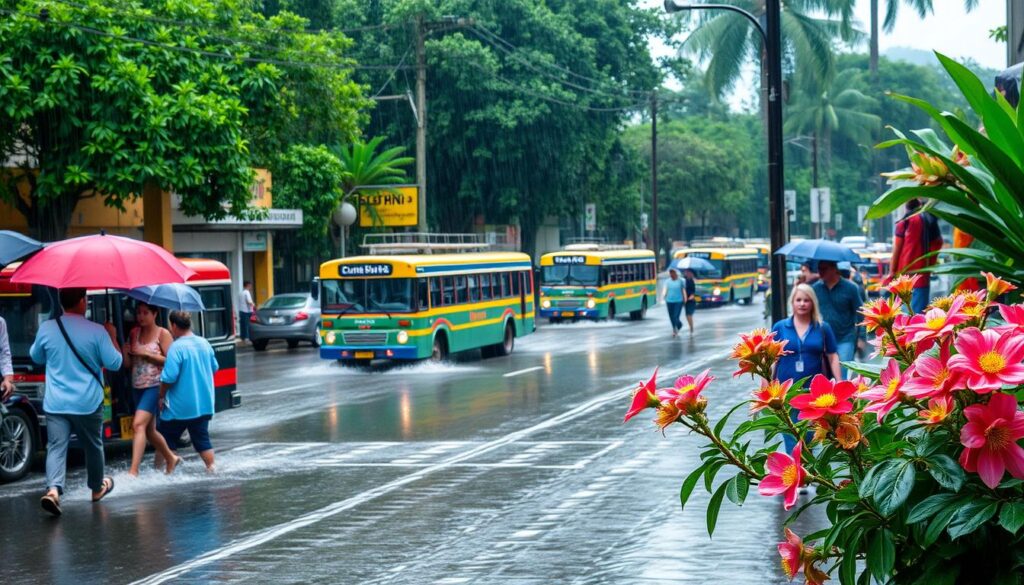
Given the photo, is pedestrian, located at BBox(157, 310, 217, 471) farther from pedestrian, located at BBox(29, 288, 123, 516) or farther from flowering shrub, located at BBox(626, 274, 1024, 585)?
flowering shrub, located at BBox(626, 274, 1024, 585)

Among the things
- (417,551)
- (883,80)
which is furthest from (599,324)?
(883,80)

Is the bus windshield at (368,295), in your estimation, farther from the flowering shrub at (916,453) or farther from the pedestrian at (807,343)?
the flowering shrub at (916,453)

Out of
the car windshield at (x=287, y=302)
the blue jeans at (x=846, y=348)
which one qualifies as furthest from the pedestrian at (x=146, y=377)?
the car windshield at (x=287, y=302)

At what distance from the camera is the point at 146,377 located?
531 inches

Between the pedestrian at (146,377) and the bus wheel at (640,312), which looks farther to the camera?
the bus wheel at (640,312)

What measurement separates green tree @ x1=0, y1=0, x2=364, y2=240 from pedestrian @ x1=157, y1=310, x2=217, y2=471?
1240 cm

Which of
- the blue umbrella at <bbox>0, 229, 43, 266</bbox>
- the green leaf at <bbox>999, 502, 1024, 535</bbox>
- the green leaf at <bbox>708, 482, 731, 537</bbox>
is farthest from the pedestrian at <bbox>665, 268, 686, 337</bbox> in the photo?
the green leaf at <bbox>999, 502, 1024, 535</bbox>

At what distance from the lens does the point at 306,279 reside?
52031mm

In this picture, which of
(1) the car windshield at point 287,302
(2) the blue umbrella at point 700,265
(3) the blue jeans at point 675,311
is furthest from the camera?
(2) the blue umbrella at point 700,265

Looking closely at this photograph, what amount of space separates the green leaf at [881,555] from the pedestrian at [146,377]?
1071cm

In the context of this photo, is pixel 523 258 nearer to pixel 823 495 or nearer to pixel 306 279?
pixel 306 279

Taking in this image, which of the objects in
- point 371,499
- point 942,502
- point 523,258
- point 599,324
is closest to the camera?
point 942,502

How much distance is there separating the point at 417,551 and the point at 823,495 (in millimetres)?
6542

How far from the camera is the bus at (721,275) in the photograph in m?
55.5
